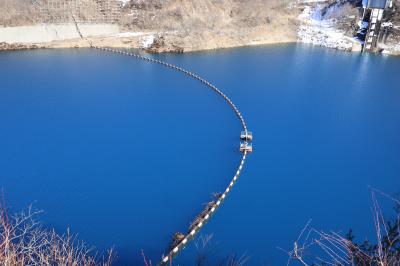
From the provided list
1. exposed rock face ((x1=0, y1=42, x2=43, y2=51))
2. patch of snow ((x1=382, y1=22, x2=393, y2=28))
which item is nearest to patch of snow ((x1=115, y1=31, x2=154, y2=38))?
exposed rock face ((x1=0, y1=42, x2=43, y2=51))

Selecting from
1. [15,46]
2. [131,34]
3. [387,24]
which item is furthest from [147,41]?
[387,24]

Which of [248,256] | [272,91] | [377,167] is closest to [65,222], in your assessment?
[248,256]

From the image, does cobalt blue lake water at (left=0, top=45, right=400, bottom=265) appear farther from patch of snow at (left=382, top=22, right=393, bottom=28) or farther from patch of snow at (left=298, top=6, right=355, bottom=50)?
patch of snow at (left=382, top=22, right=393, bottom=28)

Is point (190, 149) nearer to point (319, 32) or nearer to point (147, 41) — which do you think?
point (147, 41)

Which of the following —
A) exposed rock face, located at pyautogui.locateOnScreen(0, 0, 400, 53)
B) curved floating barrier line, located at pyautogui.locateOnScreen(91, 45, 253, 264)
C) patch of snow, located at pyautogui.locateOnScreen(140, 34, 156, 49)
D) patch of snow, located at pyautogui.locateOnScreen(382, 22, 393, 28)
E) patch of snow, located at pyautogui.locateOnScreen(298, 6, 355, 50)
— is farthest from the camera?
Answer: patch of snow, located at pyautogui.locateOnScreen(298, 6, 355, 50)

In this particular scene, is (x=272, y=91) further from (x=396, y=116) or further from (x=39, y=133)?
(x=39, y=133)
